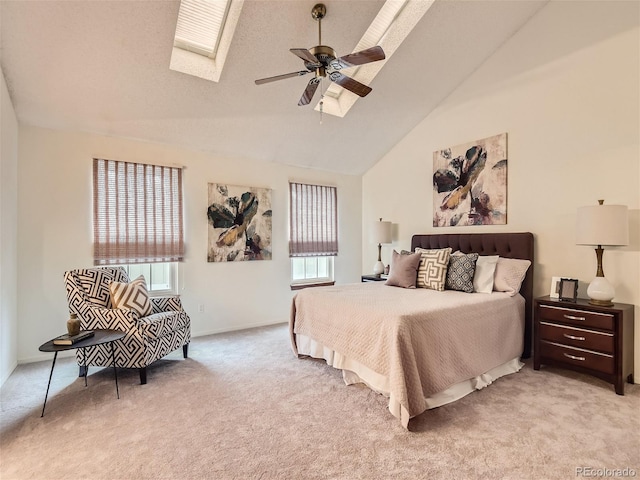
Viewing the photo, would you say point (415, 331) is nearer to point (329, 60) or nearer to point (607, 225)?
point (607, 225)

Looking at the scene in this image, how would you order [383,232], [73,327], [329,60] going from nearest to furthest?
[329,60] → [73,327] → [383,232]

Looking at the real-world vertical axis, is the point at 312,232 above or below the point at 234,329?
above

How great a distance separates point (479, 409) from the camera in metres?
2.47

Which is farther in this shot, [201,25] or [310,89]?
[201,25]

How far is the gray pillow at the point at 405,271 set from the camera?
3793 millimetres

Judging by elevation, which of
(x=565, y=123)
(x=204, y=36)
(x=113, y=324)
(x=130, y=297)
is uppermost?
(x=204, y=36)

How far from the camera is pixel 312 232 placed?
547 cm

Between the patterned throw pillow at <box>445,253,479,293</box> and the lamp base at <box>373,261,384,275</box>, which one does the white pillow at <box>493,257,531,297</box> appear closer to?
the patterned throw pillow at <box>445,253,479,293</box>

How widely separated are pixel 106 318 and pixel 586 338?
14.0 feet

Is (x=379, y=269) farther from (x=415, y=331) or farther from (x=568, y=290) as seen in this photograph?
(x=415, y=331)

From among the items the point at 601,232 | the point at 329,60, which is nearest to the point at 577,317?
the point at 601,232

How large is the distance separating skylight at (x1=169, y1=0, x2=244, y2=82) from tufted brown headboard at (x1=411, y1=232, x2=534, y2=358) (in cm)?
340

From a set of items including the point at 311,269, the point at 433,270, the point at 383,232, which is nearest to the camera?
the point at 433,270

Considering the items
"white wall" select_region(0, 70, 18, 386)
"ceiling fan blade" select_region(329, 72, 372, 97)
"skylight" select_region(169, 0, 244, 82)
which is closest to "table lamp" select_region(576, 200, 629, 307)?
"ceiling fan blade" select_region(329, 72, 372, 97)
